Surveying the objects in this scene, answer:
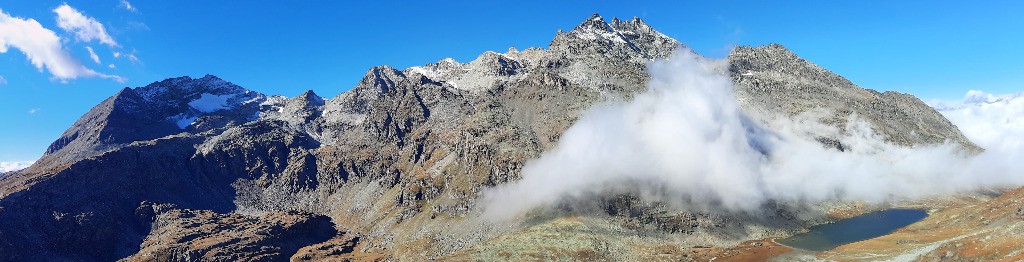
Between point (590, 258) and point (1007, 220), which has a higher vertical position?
point (1007, 220)

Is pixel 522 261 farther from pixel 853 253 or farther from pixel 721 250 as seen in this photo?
pixel 853 253

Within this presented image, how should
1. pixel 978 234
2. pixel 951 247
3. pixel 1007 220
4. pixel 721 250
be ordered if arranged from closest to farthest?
pixel 951 247, pixel 978 234, pixel 1007 220, pixel 721 250

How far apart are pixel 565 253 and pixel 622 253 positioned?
65.9ft

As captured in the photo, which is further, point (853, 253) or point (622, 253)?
point (622, 253)

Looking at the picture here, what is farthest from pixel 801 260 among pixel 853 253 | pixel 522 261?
pixel 522 261

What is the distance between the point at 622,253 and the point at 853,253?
222ft

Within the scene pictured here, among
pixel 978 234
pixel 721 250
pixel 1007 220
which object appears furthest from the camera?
pixel 721 250

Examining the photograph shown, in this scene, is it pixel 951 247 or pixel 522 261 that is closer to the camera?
pixel 951 247

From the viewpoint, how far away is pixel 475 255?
626 ft

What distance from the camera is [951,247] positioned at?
14312 cm

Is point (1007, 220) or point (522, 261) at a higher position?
point (1007, 220)

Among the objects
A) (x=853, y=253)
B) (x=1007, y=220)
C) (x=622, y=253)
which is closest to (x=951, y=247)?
(x=853, y=253)

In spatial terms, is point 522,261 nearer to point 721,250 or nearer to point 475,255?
point 475,255

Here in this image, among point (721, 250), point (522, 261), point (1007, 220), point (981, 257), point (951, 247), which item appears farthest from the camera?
point (721, 250)
